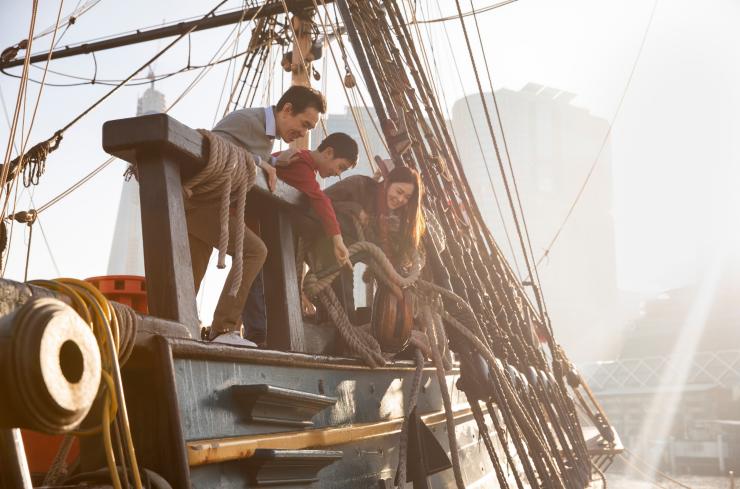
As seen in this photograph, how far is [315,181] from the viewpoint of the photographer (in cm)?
224

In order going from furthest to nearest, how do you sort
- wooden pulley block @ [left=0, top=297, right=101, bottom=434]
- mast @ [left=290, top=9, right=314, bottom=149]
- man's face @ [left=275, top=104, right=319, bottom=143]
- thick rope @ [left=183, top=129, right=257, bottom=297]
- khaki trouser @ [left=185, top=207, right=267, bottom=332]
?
1. mast @ [left=290, top=9, right=314, bottom=149]
2. man's face @ [left=275, top=104, right=319, bottom=143]
3. khaki trouser @ [left=185, top=207, right=267, bottom=332]
4. thick rope @ [left=183, top=129, right=257, bottom=297]
5. wooden pulley block @ [left=0, top=297, right=101, bottom=434]

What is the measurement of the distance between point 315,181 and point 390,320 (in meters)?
0.58

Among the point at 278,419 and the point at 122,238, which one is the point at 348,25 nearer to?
the point at 278,419

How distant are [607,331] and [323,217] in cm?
9084

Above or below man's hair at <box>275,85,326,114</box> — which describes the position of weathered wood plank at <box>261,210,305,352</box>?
below

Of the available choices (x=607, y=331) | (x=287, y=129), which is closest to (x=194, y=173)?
(x=287, y=129)

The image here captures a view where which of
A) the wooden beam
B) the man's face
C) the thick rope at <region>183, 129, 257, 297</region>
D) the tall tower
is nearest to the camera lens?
the wooden beam

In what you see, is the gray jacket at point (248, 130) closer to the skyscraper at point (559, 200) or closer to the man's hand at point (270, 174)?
the man's hand at point (270, 174)

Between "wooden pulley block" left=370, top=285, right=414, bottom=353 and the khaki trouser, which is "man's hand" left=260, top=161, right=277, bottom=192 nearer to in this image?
the khaki trouser

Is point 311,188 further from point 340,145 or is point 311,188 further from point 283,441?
point 283,441

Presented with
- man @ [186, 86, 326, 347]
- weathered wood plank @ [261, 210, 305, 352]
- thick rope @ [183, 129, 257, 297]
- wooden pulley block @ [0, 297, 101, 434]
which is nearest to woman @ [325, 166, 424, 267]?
man @ [186, 86, 326, 347]

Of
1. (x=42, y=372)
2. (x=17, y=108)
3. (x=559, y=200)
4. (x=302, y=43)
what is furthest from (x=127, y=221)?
(x=42, y=372)

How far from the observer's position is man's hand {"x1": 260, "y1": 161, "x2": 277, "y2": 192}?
6.41ft

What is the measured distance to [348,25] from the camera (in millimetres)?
3686
